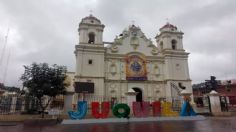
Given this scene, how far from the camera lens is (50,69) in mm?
19453

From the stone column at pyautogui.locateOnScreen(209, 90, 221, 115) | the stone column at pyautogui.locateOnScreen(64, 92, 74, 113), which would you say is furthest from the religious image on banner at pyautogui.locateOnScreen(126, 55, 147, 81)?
the stone column at pyautogui.locateOnScreen(64, 92, 74, 113)

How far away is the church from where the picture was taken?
2703 centimetres

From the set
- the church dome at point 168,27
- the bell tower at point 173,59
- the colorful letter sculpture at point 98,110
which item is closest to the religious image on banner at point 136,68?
the bell tower at point 173,59

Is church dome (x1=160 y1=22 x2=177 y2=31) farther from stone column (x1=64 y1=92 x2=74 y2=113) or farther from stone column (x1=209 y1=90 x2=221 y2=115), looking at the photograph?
stone column (x1=64 y1=92 x2=74 y2=113)

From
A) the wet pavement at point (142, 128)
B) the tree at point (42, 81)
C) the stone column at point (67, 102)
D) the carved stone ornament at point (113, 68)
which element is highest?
the carved stone ornament at point (113, 68)

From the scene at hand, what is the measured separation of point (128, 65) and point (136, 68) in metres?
1.28

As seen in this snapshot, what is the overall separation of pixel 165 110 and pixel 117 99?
1162 centimetres

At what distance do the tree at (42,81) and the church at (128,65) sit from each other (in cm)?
622

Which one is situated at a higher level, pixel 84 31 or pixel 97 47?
pixel 84 31

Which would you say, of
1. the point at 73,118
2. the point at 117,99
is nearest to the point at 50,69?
the point at 73,118

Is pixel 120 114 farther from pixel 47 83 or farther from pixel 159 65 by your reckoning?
pixel 159 65

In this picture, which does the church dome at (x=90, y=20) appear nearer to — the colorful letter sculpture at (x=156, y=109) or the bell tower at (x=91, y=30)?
the bell tower at (x=91, y=30)

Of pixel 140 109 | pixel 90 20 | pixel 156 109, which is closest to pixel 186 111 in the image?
pixel 156 109

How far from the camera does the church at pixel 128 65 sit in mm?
27031
